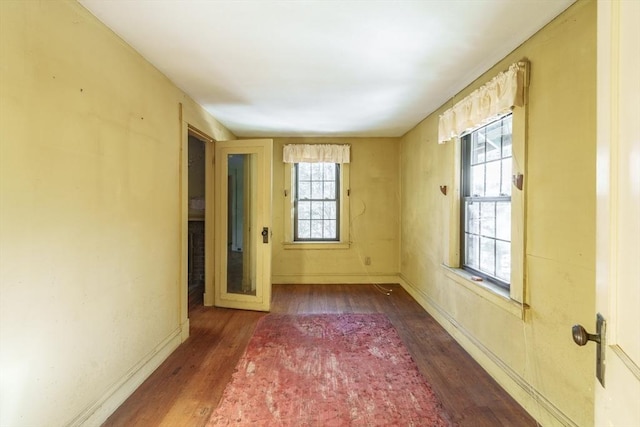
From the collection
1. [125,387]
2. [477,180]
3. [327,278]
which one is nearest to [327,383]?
[125,387]

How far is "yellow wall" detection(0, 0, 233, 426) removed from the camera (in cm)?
→ 122

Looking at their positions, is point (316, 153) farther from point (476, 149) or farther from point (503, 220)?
point (503, 220)

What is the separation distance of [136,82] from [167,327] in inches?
74.6

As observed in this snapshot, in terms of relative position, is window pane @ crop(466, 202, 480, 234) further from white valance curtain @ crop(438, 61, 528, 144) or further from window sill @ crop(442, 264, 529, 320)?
white valance curtain @ crop(438, 61, 528, 144)

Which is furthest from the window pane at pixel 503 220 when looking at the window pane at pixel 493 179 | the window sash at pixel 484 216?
the window pane at pixel 493 179

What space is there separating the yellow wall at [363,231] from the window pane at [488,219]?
2.17 metres

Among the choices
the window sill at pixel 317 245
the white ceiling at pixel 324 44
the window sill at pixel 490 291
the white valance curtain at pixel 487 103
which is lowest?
the window sill at pixel 490 291

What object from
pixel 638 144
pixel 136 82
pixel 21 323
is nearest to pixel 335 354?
pixel 21 323

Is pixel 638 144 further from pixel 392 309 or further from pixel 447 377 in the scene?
pixel 392 309

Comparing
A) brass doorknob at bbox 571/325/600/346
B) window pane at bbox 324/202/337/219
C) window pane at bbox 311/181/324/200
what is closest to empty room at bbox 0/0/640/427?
brass doorknob at bbox 571/325/600/346

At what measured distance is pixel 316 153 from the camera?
179 inches

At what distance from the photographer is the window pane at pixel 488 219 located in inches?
93.0

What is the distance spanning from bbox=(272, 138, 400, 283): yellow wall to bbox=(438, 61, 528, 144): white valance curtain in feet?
5.87

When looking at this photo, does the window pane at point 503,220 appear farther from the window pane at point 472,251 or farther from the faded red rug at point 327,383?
the faded red rug at point 327,383
